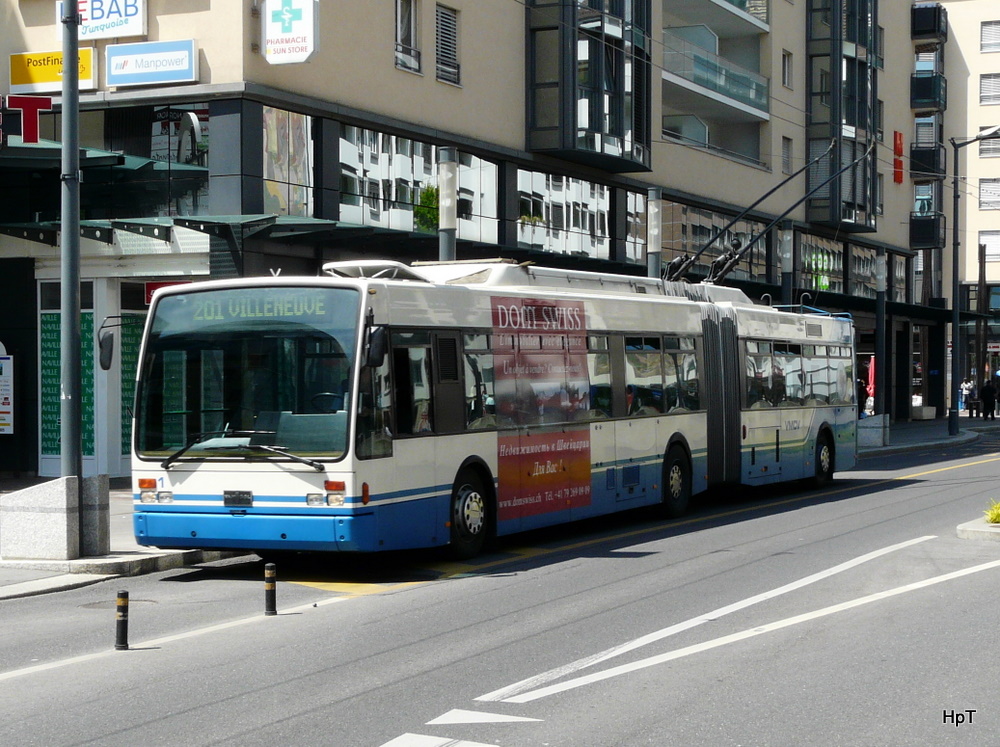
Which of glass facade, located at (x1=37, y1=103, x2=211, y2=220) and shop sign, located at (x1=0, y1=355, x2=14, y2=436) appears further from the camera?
shop sign, located at (x1=0, y1=355, x2=14, y2=436)

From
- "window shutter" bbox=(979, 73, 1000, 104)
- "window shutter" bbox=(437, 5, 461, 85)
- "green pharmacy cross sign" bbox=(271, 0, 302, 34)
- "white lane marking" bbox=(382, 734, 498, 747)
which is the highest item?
"window shutter" bbox=(979, 73, 1000, 104)

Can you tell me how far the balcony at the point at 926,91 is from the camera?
186 ft

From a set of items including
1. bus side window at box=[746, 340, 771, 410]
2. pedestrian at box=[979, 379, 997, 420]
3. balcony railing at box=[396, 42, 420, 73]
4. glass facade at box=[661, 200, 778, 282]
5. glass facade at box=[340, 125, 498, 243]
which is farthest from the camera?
pedestrian at box=[979, 379, 997, 420]

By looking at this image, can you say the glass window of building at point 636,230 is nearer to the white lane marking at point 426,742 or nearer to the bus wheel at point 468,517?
the bus wheel at point 468,517

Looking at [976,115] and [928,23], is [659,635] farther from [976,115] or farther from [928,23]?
[976,115]

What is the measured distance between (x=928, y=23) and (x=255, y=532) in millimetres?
51489

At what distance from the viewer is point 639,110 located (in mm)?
33219

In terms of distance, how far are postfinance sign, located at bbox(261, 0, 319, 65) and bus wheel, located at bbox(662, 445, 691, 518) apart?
8.61m

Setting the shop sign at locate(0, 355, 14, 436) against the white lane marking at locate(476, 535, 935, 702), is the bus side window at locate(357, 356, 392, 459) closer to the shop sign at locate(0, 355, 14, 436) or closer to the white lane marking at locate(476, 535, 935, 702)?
the white lane marking at locate(476, 535, 935, 702)

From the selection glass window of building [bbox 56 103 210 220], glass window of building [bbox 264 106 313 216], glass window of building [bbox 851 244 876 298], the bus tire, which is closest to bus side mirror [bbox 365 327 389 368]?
glass window of building [bbox 264 106 313 216]

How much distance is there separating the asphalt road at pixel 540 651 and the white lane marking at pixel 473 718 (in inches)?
0.6

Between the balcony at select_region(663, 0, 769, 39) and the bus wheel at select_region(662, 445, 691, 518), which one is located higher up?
the balcony at select_region(663, 0, 769, 39)

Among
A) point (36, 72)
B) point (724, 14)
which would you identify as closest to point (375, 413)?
point (36, 72)

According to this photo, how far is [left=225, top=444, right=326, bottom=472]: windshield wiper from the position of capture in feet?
39.5
